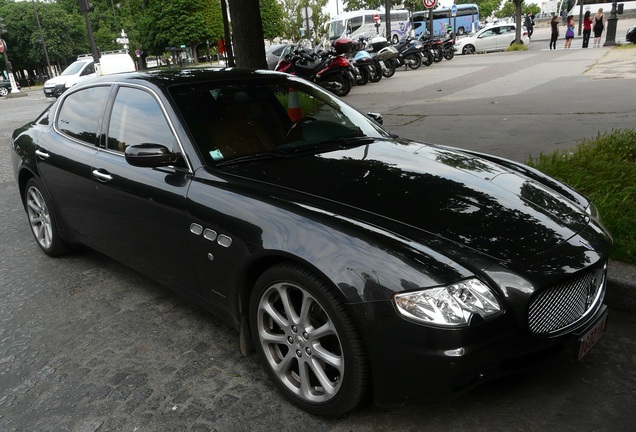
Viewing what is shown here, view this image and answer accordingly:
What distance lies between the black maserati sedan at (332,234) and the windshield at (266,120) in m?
0.01

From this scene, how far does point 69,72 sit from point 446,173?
2541cm

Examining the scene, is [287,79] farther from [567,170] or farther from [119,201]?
[567,170]

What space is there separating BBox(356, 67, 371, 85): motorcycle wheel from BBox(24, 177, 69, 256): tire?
539 inches

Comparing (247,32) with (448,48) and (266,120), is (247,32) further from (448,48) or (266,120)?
(448,48)

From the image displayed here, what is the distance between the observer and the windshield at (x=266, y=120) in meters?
3.34

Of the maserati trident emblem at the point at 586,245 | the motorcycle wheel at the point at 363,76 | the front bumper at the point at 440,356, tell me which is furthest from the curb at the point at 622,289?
the motorcycle wheel at the point at 363,76

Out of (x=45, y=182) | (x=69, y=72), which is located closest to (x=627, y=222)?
(x=45, y=182)

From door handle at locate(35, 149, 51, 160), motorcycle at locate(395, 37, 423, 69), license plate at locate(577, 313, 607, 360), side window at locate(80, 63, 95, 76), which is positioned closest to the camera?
license plate at locate(577, 313, 607, 360)

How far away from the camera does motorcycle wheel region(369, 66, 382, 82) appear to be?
17.9 m

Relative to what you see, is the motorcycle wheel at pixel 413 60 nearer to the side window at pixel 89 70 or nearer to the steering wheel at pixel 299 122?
the side window at pixel 89 70

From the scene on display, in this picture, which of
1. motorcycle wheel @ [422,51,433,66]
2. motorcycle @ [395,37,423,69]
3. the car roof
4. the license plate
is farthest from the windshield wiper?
motorcycle wheel @ [422,51,433,66]

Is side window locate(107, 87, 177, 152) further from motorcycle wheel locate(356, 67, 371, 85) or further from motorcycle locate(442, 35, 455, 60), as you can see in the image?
motorcycle locate(442, 35, 455, 60)

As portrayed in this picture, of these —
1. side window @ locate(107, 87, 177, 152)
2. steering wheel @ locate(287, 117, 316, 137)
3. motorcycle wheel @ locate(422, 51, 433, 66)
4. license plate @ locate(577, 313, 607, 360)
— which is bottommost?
motorcycle wheel @ locate(422, 51, 433, 66)

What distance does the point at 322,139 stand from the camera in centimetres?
364
